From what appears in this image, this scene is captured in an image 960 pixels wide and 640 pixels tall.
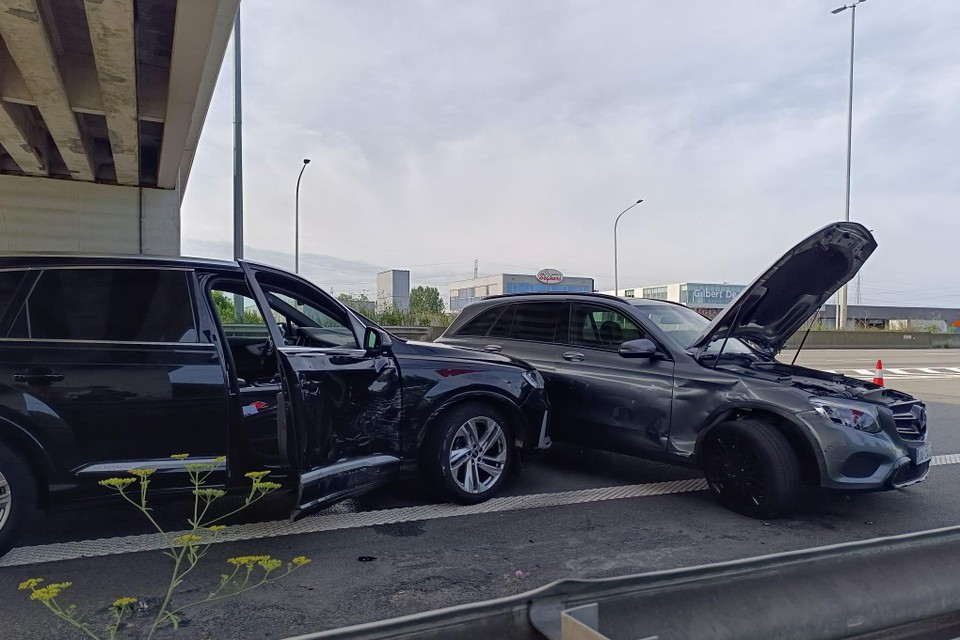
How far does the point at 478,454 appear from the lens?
15.9ft

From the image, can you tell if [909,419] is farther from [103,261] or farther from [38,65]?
[38,65]

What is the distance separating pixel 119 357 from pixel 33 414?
503mm

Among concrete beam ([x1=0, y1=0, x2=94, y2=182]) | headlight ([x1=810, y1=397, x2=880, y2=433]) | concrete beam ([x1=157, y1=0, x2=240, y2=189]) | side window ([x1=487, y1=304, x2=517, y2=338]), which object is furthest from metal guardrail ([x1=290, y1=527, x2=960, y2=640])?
concrete beam ([x1=0, y1=0, x2=94, y2=182])

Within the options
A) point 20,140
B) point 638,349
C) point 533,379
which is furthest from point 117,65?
point 638,349

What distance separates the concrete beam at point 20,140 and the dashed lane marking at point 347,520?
844 cm

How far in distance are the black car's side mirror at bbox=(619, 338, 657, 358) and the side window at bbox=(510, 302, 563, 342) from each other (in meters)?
1.19

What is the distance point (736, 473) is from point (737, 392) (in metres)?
0.59

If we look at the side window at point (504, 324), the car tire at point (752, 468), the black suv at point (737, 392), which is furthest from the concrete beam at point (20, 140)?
the car tire at point (752, 468)

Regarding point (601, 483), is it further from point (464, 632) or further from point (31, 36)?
point (31, 36)

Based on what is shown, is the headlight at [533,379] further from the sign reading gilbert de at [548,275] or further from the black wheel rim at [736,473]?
the sign reading gilbert de at [548,275]

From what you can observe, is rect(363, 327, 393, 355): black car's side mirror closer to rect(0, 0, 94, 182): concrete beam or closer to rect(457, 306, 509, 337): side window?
rect(457, 306, 509, 337): side window

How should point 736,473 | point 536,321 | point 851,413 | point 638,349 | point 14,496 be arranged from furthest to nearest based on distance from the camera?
point 536,321
point 638,349
point 736,473
point 851,413
point 14,496

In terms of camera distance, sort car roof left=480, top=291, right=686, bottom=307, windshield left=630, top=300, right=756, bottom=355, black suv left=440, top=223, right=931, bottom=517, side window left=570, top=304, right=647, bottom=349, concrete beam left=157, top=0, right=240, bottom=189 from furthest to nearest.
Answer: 1. concrete beam left=157, top=0, right=240, bottom=189
2. car roof left=480, top=291, right=686, bottom=307
3. side window left=570, top=304, right=647, bottom=349
4. windshield left=630, top=300, right=756, bottom=355
5. black suv left=440, top=223, right=931, bottom=517

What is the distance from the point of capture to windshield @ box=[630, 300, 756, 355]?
5.33 meters
